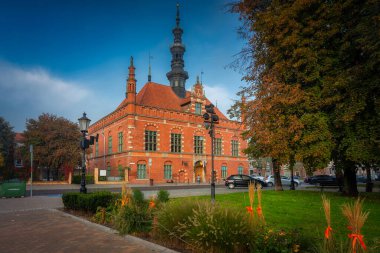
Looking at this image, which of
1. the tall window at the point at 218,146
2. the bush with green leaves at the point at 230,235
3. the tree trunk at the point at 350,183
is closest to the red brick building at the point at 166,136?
the tall window at the point at 218,146

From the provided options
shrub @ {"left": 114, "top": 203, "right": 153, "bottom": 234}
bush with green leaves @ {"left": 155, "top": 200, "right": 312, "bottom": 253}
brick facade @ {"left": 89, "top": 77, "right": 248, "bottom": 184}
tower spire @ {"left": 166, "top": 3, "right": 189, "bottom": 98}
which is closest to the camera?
bush with green leaves @ {"left": 155, "top": 200, "right": 312, "bottom": 253}

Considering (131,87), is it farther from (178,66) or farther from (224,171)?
(224,171)

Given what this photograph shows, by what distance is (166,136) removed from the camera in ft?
141

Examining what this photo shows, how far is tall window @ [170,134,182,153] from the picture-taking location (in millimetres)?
43812

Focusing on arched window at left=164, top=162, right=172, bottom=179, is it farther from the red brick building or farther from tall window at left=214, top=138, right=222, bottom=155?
tall window at left=214, top=138, right=222, bottom=155

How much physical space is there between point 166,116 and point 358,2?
105 ft

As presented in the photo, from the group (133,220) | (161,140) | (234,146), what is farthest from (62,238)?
(234,146)

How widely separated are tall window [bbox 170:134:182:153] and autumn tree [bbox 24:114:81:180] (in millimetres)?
14016

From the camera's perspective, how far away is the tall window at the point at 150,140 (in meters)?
40.8

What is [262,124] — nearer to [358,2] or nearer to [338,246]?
[358,2]

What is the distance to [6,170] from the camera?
40844 mm

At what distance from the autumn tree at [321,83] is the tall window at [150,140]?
86.0ft

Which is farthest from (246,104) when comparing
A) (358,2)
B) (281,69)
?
(358,2)

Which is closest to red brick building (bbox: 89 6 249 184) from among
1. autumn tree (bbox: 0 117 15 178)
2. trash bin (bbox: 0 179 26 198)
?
autumn tree (bbox: 0 117 15 178)
